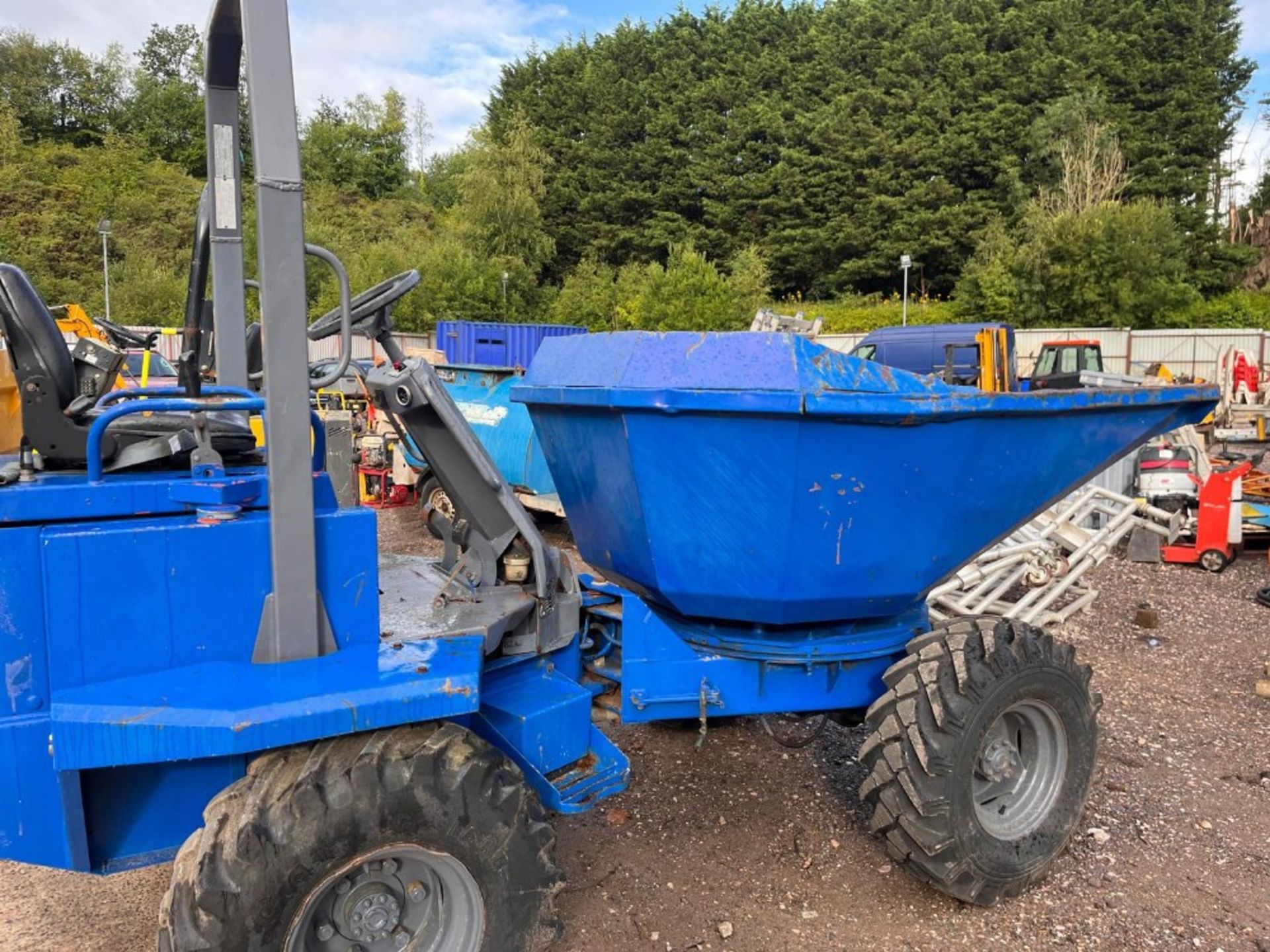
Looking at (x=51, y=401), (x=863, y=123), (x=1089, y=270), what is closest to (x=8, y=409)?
(x=51, y=401)

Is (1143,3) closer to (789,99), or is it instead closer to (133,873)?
(789,99)

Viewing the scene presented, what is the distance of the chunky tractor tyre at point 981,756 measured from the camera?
2.94 metres

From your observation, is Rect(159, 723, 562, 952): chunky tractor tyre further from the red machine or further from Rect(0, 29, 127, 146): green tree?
Rect(0, 29, 127, 146): green tree

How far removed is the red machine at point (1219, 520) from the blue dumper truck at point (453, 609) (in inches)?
193

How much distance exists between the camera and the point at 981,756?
10.5 ft

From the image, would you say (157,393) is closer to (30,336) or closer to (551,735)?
(30,336)

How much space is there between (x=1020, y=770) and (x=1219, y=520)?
18.9ft

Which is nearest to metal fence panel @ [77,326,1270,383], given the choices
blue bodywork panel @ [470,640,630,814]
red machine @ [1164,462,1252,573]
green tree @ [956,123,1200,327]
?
green tree @ [956,123,1200,327]

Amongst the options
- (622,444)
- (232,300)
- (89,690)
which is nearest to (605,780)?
(622,444)

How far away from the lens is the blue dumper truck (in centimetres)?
→ 215

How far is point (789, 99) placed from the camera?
4391 cm

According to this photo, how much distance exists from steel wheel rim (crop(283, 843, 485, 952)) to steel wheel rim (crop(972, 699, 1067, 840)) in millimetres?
1826

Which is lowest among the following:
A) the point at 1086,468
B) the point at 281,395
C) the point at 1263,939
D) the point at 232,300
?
the point at 1263,939

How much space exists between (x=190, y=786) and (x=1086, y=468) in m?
3.21
